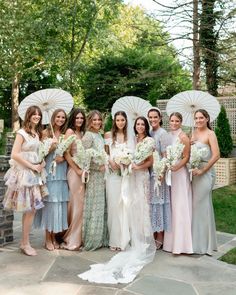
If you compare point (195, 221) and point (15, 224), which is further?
point (15, 224)

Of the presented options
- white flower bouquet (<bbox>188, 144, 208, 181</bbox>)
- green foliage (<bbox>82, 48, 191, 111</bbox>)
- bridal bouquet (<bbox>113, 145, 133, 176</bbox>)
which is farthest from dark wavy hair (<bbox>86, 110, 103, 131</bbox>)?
green foliage (<bbox>82, 48, 191, 111</bbox>)

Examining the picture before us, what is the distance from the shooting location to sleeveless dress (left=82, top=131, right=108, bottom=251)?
470 cm

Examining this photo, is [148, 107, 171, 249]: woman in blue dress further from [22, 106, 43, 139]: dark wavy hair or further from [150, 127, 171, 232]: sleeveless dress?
[22, 106, 43, 139]: dark wavy hair

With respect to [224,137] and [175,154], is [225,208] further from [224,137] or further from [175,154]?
[224,137]

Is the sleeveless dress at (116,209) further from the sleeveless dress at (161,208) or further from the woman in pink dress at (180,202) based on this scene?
the woman in pink dress at (180,202)

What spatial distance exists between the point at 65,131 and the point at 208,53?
828cm

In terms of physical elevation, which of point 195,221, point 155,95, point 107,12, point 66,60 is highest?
point 107,12

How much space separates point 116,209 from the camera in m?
4.71

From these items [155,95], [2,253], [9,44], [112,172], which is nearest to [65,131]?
[112,172]

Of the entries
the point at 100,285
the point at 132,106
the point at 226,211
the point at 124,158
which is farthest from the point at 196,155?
the point at 226,211

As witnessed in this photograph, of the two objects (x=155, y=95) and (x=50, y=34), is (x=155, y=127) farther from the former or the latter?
(x=50, y=34)

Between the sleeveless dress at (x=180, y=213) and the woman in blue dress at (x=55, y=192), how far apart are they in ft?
4.33

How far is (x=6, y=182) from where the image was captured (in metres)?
4.38

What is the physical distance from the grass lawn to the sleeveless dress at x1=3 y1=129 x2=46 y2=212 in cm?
238
